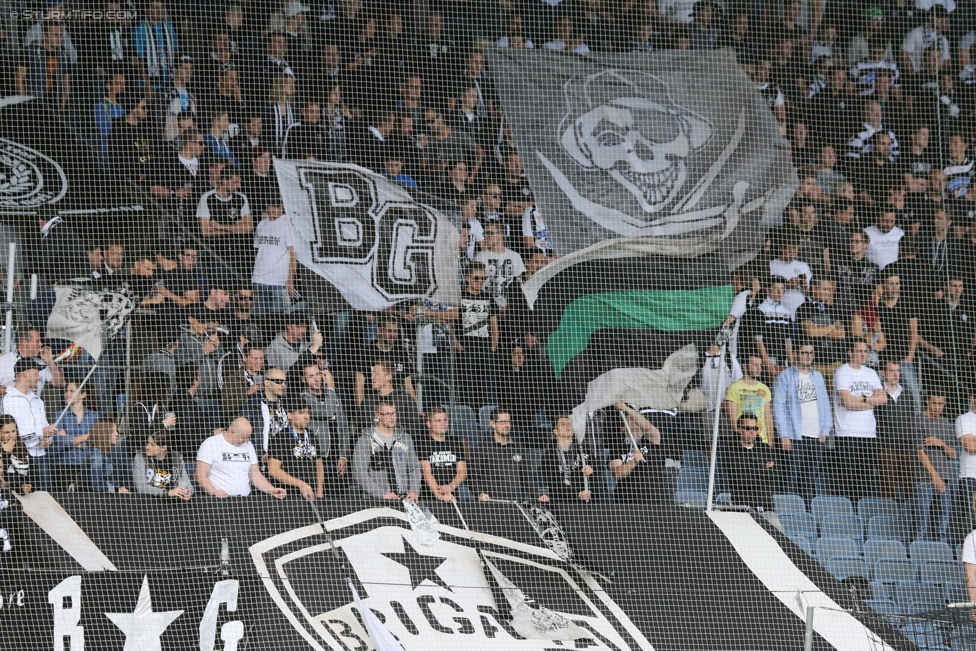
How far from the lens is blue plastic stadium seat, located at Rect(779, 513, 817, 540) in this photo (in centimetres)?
568

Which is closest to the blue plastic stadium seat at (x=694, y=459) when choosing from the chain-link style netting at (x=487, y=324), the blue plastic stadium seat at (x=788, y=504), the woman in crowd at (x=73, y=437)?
the chain-link style netting at (x=487, y=324)

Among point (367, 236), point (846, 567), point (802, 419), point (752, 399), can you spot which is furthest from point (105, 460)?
point (846, 567)

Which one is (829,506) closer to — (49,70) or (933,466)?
(933,466)

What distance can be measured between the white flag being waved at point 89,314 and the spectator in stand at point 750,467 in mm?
3425

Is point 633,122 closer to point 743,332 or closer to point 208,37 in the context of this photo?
point 743,332

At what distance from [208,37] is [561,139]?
2299 millimetres

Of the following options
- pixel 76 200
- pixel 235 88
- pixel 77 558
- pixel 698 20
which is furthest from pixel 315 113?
pixel 77 558

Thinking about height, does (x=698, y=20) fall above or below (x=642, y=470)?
above

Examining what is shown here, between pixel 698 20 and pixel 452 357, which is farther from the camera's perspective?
pixel 698 20

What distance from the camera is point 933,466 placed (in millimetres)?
5980

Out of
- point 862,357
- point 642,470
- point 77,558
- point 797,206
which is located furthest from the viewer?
point 797,206

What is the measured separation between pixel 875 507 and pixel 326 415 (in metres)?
3.05

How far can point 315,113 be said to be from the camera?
655 centimetres

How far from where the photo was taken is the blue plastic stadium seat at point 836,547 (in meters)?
5.65
